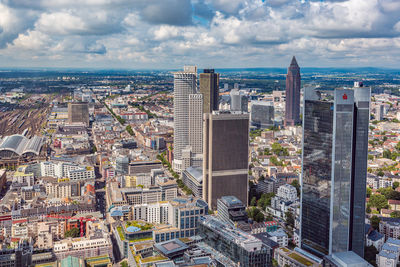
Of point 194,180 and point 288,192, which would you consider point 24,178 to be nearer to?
point 194,180

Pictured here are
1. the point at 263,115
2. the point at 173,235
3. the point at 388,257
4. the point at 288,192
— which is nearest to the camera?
the point at 388,257

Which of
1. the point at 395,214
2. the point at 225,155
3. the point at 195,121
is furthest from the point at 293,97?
the point at 395,214

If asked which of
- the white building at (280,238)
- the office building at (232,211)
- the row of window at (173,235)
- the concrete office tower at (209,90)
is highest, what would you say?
the concrete office tower at (209,90)

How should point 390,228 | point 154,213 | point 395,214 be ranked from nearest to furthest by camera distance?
1. point 390,228
2. point 154,213
3. point 395,214

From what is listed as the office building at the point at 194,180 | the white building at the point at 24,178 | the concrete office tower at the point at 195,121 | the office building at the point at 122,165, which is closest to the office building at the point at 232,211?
the office building at the point at 194,180

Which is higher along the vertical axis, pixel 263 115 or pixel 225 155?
pixel 263 115

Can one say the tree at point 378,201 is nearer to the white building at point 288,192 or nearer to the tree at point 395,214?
the tree at point 395,214
